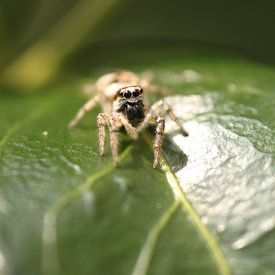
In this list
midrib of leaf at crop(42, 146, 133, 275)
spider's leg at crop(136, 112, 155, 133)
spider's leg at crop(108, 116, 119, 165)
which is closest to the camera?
midrib of leaf at crop(42, 146, 133, 275)

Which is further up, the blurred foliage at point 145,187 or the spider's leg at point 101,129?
the spider's leg at point 101,129

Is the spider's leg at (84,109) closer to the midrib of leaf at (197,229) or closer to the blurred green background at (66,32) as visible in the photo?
the blurred green background at (66,32)

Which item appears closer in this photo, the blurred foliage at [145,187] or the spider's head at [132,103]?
the blurred foliage at [145,187]

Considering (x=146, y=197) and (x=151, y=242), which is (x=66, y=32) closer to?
(x=146, y=197)

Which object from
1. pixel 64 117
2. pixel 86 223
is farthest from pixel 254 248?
pixel 64 117

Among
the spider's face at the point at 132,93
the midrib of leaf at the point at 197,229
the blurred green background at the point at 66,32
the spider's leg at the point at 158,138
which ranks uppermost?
the blurred green background at the point at 66,32

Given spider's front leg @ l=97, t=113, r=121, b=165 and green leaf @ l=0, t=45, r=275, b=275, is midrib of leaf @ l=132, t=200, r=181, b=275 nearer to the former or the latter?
green leaf @ l=0, t=45, r=275, b=275

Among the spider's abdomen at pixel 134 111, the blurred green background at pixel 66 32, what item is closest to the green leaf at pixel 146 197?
the spider's abdomen at pixel 134 111

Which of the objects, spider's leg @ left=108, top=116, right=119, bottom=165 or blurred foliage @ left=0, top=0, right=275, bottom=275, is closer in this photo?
blurred foliage @ left=0, top=0, right=275, bottom=275

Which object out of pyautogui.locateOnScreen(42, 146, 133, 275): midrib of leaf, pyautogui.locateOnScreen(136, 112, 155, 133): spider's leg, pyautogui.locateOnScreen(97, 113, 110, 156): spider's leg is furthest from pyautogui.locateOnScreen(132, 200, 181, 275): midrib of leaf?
pyautogui.locateOnScreen(136, 112, 155, 133): spider's leg
